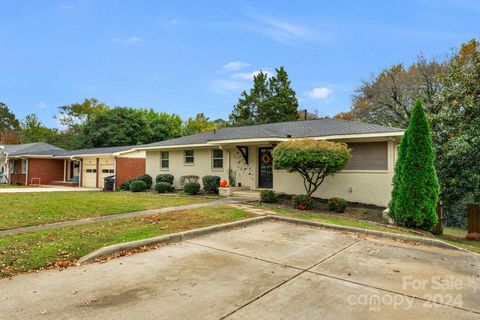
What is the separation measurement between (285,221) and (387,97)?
2012cm

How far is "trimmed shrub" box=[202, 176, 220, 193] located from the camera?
1552cm

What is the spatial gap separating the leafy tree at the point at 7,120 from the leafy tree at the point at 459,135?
62.3 meters

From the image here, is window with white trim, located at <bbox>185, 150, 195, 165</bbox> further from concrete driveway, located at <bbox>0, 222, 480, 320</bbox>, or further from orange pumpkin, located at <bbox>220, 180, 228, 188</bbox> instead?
concrete driveway, located at <bbox>0, 222, 480, 320</bbox>

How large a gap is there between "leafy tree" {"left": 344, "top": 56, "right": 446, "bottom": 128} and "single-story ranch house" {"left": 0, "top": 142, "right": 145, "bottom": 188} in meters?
19.4

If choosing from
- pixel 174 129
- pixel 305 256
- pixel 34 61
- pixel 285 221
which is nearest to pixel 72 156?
pixel 34 61

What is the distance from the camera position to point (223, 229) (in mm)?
7547

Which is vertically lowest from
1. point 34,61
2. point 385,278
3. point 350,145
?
point 385,278

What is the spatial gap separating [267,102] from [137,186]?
1006 inches

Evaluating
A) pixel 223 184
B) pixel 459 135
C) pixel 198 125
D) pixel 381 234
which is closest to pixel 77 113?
pixel 198 125

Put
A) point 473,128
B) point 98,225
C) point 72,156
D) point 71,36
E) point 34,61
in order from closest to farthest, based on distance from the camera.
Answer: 1. point 98,225
2. point 473,128
3. point 71,36
4. point 34,61
5. point 72,156

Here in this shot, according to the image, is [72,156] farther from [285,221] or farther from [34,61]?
[285,221]

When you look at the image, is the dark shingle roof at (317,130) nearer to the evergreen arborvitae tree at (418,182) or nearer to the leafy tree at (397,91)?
the evergreen arborvitae tree at (418,182)

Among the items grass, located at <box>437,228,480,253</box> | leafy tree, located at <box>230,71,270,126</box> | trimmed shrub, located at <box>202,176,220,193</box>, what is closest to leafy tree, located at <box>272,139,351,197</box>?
grass, located at <box>437,228,480,253</box>

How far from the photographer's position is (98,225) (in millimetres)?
7418
